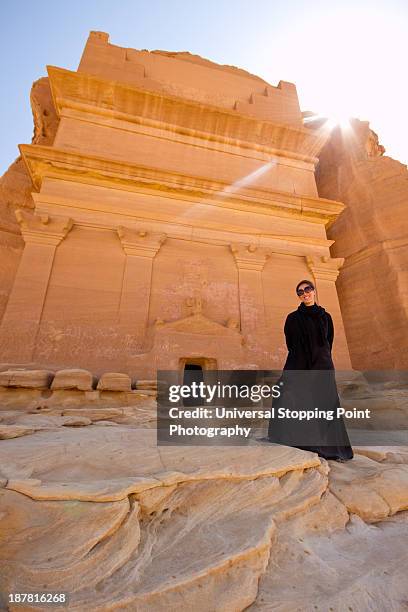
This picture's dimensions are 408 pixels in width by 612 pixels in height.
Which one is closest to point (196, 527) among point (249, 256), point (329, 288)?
point (249, 256)

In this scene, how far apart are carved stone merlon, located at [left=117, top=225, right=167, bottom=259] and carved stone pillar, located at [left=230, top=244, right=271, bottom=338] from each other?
7.57ft

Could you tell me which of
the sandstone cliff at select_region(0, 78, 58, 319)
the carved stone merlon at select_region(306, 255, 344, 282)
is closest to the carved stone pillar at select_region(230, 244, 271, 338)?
the carved stone merlon at select_region(306, 255, 344, 282)

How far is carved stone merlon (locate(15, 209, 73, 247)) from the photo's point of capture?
7.89 metres

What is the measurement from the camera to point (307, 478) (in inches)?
104

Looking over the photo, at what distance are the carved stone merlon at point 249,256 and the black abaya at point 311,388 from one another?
5.88 meters

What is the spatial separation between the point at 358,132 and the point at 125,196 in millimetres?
11125

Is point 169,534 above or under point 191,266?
under

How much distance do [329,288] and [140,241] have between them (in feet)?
20.0

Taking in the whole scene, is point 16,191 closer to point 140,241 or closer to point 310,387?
point 140,241

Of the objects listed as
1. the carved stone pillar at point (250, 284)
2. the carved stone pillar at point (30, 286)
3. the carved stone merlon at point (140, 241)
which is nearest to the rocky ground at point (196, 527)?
the carved stone pillar at point (30, 286)

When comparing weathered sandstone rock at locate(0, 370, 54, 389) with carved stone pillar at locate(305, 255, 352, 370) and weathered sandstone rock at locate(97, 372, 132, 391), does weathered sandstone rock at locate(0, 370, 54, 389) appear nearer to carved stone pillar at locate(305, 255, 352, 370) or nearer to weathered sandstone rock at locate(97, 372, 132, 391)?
weathered sandstone rock at locate(97, 372, 132, 391)

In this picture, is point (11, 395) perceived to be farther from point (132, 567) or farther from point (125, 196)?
point (125, 196)

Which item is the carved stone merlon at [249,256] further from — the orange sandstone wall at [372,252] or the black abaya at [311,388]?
the black abaya at [311,388]

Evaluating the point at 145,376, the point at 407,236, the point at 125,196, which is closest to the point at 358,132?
the point at 407,236
